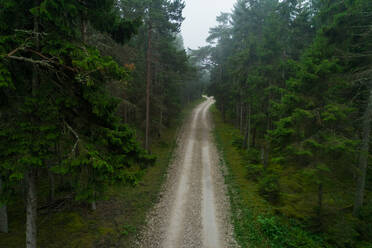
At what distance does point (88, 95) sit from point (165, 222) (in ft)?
25.3

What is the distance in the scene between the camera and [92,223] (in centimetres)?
979

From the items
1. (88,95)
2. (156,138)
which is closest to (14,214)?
(88,95)

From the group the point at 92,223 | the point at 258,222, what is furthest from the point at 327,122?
the point at 92,223

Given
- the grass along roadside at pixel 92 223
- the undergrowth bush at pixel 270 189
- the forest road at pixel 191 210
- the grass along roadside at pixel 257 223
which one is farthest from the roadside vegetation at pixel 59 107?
the undergrowth bush at pixel 270 189

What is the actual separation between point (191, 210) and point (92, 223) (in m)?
5.08

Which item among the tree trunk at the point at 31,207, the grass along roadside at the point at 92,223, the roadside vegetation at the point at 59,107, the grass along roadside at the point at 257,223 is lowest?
the grass along roadside at the point at 257,223

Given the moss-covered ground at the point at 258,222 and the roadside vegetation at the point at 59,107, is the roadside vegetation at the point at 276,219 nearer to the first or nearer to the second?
the moss-covered ground at the point at 258,222

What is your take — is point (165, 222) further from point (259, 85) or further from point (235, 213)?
point (259, 85)

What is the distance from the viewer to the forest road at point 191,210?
942cm

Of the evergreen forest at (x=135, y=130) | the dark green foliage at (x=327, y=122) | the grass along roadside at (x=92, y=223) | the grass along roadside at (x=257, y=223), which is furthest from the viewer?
the dark green foliage at (x=327, y=122)

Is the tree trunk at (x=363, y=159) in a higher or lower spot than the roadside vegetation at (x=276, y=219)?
higher

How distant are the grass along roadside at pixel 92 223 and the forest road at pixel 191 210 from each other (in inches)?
28.5

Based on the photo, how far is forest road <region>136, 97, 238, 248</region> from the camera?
9422mm

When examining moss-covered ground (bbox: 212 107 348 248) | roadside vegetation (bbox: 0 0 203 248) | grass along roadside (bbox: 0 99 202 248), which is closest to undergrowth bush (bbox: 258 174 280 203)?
moss-covered ground (bbox: 212 107 348 248)
